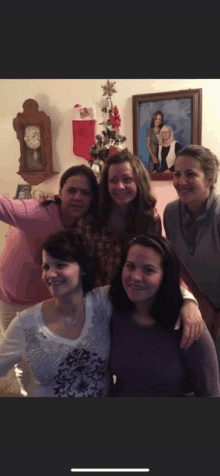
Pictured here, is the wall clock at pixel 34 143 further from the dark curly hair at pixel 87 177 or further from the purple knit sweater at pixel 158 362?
the purple knit sweater at pixel 158 362

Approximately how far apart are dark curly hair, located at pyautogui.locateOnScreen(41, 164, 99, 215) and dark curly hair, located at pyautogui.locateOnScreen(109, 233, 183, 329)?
0.18m

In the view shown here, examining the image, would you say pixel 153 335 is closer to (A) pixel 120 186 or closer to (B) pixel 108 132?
(A) pixel 120 186

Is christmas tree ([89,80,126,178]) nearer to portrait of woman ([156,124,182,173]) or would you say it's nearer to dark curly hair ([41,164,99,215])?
dark curly hair ([41,164,99,215])

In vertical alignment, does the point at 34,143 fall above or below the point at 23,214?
above

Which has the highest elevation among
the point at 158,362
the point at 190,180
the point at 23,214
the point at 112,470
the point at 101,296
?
the point at 190,180

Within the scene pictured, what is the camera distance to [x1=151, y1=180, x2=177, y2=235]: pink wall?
1367 millimetres

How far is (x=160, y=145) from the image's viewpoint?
55.1 inches

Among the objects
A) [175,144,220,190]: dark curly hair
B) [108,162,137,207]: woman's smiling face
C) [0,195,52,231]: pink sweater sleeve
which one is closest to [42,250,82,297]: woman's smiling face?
[0,195,52,231]: pink sweater sleeve

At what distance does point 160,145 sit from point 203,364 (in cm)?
75

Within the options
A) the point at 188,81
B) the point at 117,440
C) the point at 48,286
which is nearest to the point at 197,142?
the point at 188,81

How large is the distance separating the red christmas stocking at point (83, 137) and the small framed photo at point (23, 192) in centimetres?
21

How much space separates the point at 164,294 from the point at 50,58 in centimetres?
89

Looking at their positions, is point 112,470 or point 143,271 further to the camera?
point 112,470

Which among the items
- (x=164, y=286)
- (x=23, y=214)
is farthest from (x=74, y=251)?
(x=164, y=286)
